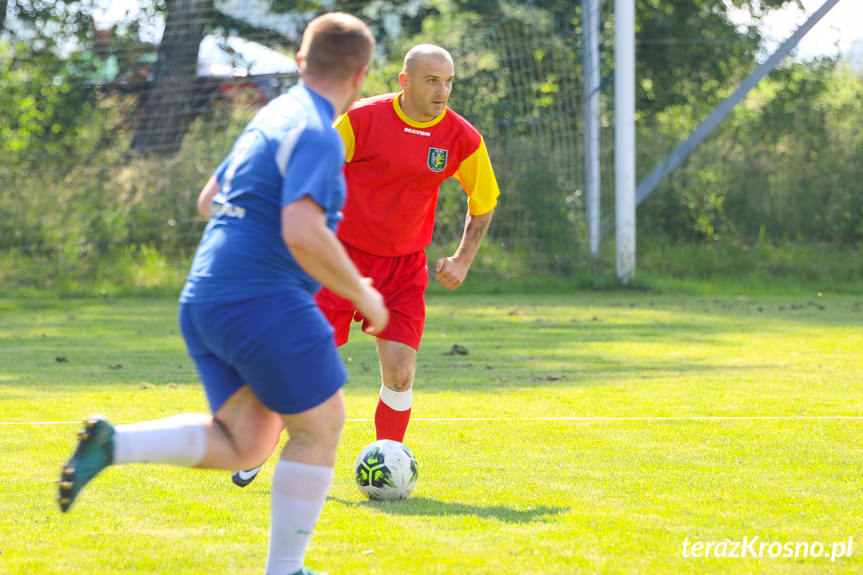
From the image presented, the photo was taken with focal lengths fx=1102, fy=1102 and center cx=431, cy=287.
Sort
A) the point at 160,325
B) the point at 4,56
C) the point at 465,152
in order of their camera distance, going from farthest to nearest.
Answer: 1. the point at 4,56
2. the point at 160,325
3. the point at 465,152

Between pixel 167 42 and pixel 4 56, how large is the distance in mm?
2405

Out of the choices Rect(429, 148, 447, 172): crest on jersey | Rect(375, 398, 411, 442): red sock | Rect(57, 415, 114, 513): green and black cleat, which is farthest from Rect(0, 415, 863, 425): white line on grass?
Rect(57, 415, 114, 513): green and black cleat

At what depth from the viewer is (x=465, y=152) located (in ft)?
17.5

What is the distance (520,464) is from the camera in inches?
203

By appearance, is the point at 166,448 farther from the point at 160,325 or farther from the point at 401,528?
the point at 160,325

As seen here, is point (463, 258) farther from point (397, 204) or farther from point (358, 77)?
point (358, 77)

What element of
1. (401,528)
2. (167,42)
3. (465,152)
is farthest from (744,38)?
(401,528)

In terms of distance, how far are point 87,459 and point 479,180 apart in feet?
8.99

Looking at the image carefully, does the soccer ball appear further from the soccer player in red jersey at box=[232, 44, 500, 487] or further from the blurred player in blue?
the blurred player in blue

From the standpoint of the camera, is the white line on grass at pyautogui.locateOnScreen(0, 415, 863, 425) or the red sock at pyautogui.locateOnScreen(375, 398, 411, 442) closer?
the red sock at pyautogui.locateOnScreen(375, 398, 411, 442)

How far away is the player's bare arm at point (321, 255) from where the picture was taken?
9.80ft

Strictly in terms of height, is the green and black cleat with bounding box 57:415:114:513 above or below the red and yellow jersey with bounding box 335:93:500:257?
below

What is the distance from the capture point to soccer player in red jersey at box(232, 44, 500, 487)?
199 inches

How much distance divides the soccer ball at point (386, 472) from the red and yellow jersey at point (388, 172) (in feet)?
3.31
